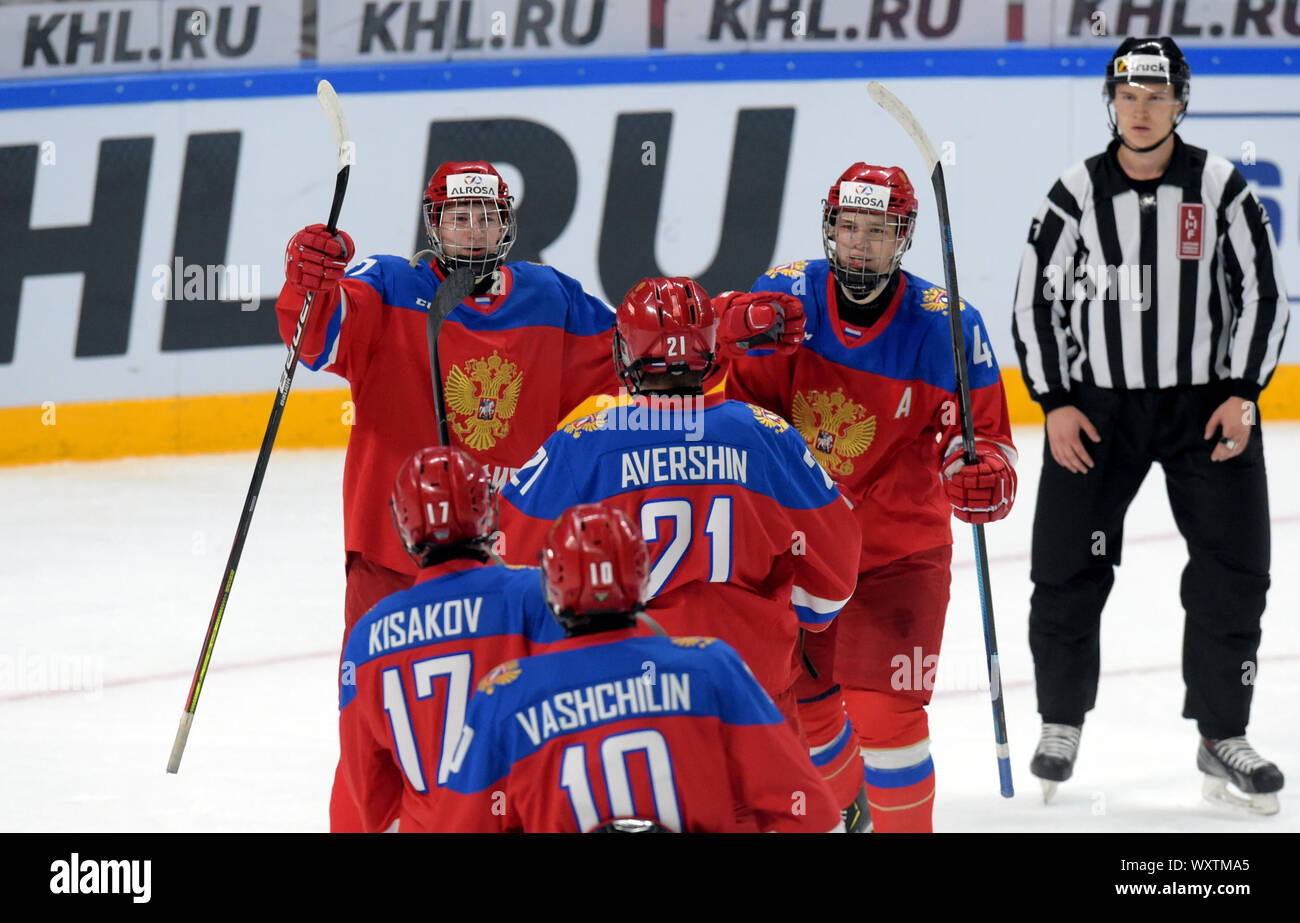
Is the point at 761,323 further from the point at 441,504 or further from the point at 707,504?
the point at 441,504

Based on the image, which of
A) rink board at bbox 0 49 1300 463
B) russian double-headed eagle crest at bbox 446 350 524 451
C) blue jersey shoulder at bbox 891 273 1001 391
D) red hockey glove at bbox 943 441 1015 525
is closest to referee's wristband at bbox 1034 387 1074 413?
blue jersey shoulder at bbox 891 273 1001 391

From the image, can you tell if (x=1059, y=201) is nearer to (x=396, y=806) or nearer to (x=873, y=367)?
(x=873, y=367)

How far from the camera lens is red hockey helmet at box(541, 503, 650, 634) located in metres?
2.25

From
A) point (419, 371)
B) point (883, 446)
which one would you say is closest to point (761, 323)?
point (883, 446)

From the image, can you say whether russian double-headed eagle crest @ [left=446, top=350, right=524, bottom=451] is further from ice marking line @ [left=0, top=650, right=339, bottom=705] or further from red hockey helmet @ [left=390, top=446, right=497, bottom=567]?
ice marking line @ [left=0, top=650, right=339, bottom=705]

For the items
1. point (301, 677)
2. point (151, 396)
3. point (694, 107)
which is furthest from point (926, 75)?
point (301, 677)

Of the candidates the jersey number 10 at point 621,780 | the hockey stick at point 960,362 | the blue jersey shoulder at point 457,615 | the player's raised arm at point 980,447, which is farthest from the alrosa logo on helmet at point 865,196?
the jersey number 10 at point 621,780

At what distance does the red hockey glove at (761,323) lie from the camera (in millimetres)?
3340

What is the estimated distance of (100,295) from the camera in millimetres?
7133

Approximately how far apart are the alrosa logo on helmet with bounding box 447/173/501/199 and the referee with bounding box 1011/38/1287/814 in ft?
4.10

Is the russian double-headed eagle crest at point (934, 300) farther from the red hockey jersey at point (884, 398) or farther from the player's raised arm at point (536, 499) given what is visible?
the player's raised arm at point (536, 499)

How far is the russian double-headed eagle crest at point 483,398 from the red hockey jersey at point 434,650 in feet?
3.58
